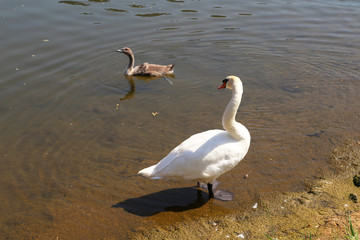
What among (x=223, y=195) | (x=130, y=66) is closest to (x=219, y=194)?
(x=223, y=195)

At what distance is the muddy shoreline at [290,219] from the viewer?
5332 mm

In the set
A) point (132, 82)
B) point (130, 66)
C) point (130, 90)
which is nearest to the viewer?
point (130, 90)

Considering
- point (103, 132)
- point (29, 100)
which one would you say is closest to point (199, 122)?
point (103, 132)

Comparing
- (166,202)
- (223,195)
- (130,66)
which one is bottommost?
(166,202)

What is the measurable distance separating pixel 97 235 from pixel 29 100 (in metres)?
4.95

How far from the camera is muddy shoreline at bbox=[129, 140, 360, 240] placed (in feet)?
17.5

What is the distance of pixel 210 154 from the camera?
5902mm

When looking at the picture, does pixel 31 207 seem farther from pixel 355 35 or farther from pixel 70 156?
pixel 355 35

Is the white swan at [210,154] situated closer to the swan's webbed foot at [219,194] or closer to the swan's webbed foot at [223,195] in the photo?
the swan's webbed foot at [219,194]

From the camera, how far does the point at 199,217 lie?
5980 millimetres

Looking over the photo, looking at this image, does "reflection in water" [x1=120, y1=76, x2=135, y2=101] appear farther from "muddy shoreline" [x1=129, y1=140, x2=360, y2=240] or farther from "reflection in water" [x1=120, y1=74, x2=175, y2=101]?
"muddy shoreline" [x1=129, y1=140, x2=360, y2=240]

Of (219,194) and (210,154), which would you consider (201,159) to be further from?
(219,194)

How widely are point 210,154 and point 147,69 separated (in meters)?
5.59

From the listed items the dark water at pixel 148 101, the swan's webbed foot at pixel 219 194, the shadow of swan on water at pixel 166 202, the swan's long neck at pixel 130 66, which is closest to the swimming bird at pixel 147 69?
the swan's long neck at pixel 130 66
